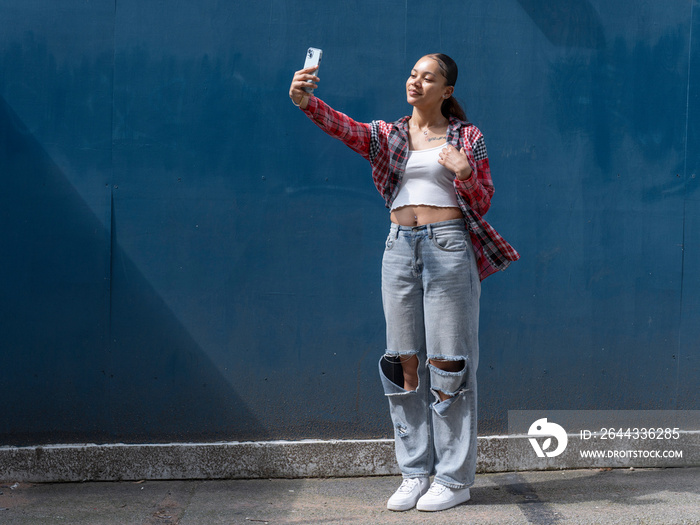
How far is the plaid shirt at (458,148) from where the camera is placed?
2.97m

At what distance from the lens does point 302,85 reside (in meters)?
2.86

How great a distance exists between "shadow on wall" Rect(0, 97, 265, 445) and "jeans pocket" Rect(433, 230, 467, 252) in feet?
4.85

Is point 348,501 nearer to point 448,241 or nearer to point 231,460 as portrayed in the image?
point 231,460

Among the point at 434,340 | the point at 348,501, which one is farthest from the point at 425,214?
the point at 348,501

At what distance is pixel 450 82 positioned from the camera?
122 inches

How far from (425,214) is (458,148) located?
1.05 ft

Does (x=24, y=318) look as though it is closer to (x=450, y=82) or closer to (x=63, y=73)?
(x=63, y=73)

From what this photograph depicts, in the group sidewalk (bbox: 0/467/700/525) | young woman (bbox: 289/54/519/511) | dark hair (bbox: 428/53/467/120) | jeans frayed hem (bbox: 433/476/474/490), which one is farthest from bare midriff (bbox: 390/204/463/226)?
sidewalk (bbox: 0/467/700/525)

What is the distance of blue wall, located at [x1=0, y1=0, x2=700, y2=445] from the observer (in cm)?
362

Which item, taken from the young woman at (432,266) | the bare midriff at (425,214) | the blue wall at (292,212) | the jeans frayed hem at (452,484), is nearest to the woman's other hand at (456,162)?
the young woman at (432,266)

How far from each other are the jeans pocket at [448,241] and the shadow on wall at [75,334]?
1.48 meters

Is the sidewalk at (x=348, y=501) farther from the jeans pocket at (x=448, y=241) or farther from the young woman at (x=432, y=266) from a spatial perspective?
the jeans pocket at (x=448, y=241)

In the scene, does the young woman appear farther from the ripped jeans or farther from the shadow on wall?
the shadow on wall

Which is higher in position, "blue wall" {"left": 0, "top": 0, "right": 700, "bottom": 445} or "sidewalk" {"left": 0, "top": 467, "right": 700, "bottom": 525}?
"blue wall" {"left": 0, "top": 0, "right": 700, "bottom": 445}
